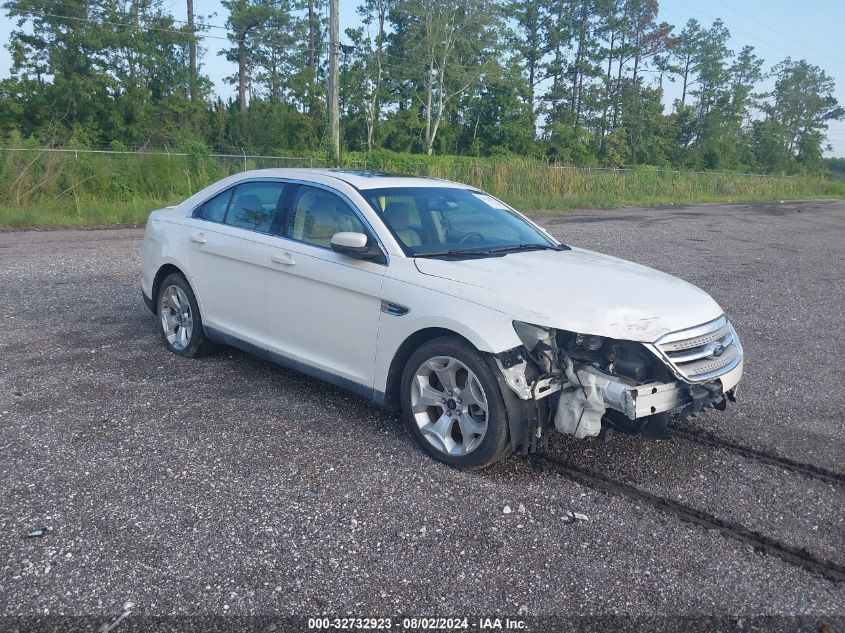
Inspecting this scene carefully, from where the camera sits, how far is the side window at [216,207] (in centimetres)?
598

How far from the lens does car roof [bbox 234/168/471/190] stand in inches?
206

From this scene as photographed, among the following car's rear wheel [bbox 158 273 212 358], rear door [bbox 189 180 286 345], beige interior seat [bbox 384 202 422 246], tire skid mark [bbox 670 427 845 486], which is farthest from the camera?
car's rear wheel [bbox 158 273 212 358]

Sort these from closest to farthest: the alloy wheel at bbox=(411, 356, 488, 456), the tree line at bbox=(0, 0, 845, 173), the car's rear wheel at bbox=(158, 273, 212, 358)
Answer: the alloy wheel at bbox=(411, 356, 488, 456) < the car's rear wheel at bbox=(158, 273, 212, 358) < the tree line at bbox=(0, 0, 845, 173)

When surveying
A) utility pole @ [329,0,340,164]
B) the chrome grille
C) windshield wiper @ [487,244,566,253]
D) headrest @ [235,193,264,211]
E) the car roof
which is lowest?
the chrome grille

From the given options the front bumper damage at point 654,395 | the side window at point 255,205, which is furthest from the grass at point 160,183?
the front bumper damage at point 654,395

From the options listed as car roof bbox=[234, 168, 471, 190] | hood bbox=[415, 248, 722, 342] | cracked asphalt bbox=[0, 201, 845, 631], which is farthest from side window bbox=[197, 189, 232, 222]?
hood bbox=[415, 248, 722, 342]

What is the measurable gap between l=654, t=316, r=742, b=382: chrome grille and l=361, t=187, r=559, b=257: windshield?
54.4 inches

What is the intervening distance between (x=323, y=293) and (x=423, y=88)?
5494 cm

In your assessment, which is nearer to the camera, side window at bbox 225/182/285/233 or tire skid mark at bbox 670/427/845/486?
tire skid mark at bbox 670/427/845/486

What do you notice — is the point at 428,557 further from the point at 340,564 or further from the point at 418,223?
the point at 418,223

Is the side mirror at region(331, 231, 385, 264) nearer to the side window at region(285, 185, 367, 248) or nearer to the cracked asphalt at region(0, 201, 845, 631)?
the side window at region(285, 185, 367, 248)

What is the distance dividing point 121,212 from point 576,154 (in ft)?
166

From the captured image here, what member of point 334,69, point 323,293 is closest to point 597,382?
point 323,293

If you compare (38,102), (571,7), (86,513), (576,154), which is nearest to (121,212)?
(86,513)
